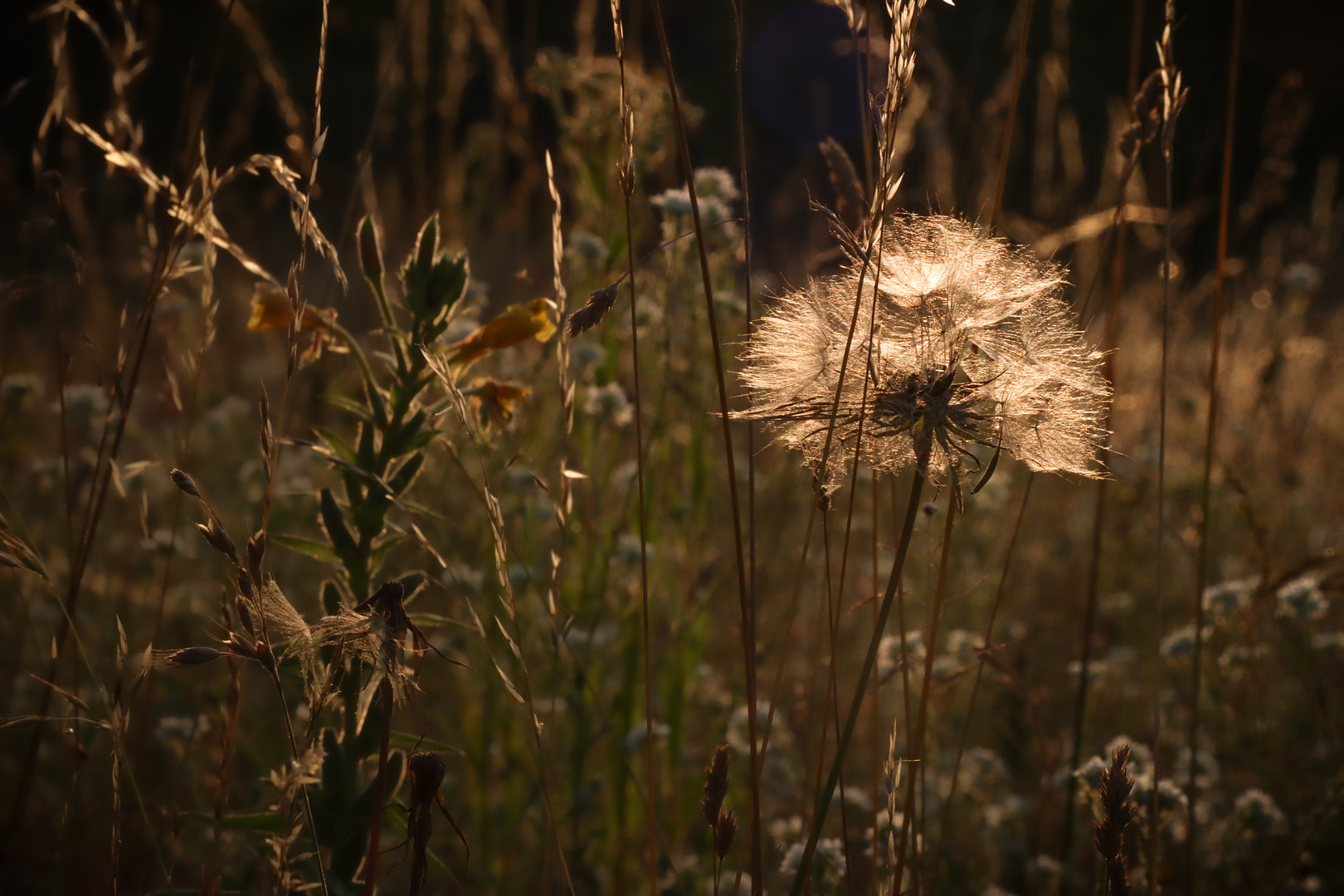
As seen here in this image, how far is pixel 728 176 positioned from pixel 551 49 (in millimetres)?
580

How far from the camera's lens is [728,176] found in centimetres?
218

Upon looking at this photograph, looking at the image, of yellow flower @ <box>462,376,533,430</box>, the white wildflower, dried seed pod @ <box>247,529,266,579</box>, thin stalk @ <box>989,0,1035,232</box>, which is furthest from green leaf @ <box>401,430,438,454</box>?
the white wildflower

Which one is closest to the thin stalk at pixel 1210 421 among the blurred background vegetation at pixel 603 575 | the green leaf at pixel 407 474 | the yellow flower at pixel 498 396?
the blurred background vegetation at pixel 603 575

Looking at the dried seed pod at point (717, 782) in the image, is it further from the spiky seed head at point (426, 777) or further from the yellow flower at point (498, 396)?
the yellow flower at point (498, 396)

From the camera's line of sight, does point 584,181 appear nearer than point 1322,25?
Yes

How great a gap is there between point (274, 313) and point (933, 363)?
2.82ft

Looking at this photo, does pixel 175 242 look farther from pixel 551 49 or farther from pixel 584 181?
pixel 551 49

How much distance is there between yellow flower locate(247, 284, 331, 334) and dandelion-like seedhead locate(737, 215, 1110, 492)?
569 millimetres

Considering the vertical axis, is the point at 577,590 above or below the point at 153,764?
above

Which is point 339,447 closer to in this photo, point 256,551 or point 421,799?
point 256,551

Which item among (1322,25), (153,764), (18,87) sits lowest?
(153,764)

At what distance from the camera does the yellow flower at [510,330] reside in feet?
4.08

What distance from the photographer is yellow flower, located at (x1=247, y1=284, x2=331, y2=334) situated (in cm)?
120

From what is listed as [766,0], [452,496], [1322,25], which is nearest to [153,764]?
[452,496]
